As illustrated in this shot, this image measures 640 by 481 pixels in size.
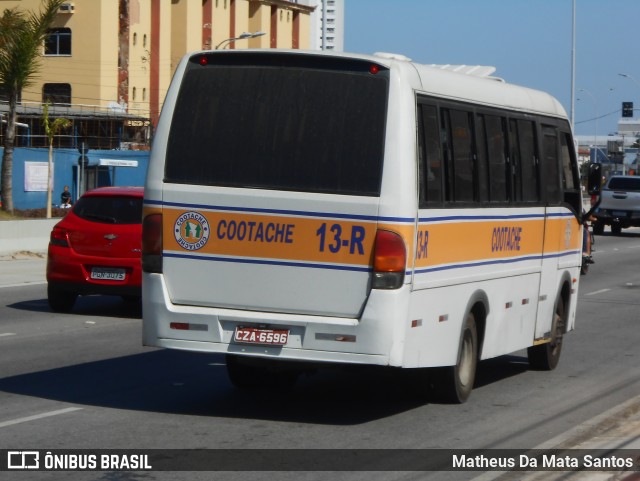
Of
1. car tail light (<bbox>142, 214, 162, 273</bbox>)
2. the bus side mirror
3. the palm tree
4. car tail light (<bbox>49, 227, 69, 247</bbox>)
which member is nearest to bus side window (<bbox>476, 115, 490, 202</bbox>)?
car tail light (<bbox>142, 214, 162, 273</bbox>)

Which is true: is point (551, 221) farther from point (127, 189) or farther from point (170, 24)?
point (170, 24)

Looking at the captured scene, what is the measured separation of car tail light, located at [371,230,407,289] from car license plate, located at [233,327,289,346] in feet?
2.59

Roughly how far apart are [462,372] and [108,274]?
7.25 meters

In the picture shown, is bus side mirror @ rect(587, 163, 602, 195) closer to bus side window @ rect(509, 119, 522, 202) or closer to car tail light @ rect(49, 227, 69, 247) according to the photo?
bus side window @ rect(509, 119, 522, 202)

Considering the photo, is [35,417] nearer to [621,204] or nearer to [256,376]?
[256,376]

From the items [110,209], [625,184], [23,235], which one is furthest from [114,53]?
[110,209]

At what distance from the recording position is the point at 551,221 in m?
12.7

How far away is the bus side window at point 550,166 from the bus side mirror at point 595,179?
104 centimetres

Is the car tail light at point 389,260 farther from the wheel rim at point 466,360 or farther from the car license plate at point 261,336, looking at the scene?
the wheel rim at point 466,360

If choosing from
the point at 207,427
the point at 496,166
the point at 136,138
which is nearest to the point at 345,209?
the point at 207,427

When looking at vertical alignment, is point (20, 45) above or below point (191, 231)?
above

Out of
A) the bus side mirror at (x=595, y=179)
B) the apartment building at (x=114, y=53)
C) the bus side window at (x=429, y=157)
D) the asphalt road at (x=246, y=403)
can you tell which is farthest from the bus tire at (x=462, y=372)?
the apartment building at (x=114, y=53)

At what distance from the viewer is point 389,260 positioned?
29.7 ft

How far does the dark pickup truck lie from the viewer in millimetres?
47281
